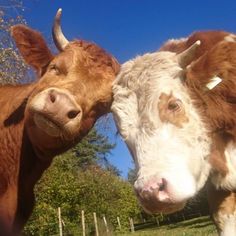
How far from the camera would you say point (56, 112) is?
4.56 meters

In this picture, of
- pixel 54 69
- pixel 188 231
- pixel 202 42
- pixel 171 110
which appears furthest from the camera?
pixel 188 231

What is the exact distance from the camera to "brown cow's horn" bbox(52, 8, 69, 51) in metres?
5.62

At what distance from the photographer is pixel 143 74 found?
15.2 ft

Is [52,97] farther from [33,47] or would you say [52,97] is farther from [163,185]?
[163,185]

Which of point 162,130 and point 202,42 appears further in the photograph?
point 202,42

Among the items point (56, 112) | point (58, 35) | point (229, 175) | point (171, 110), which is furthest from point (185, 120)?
point (58, 35)

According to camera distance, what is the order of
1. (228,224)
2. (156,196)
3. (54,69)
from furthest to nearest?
1. (54,69)
2. (228,224)
3. (156,196)

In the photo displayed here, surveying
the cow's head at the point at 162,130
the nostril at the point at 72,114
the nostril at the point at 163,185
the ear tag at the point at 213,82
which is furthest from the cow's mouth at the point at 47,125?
the ear tag at the point at 213,82

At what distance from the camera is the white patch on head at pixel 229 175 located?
4660 millimetres

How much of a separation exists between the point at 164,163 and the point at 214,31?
220cm

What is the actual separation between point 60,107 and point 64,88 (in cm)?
39

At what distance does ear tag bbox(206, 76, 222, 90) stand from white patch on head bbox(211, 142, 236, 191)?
2.10ft

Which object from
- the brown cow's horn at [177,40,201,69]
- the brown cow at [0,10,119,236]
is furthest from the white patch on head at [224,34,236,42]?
the brown cow at [0,10,119,236]

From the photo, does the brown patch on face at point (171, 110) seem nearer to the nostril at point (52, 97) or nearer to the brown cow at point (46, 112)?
the brown cow at point (46, 112)
